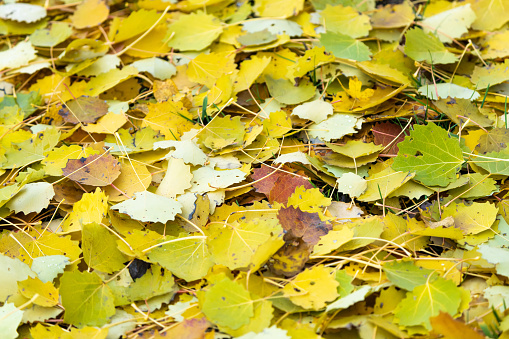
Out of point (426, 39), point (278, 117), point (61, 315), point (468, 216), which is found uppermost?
point (426, 39)

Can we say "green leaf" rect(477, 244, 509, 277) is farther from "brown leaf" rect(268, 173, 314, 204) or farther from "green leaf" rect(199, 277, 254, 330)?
"green leaf" rect(199, 277, 254, 330)

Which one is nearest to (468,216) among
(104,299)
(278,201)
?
(278,201)

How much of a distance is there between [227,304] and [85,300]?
0.34 m

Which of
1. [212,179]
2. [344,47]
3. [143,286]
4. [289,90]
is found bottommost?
[143,286]

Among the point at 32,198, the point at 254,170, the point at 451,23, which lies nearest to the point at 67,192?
the point at 32,198

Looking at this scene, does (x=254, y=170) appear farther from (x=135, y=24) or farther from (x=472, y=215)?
(x=135, y=24)

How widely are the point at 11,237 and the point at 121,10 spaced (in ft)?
3.93

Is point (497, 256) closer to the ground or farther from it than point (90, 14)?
closer to the ground

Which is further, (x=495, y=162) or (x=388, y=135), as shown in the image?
(x=388, y=135)

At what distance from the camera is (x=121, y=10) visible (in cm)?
198

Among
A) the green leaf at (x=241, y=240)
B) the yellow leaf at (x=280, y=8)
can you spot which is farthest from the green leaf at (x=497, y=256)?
the yellow leaf at (x=280, y=8)

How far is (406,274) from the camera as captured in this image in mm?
1011

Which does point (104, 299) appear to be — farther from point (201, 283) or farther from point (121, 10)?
point (121, 10)

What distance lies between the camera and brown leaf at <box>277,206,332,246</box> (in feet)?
3.64
